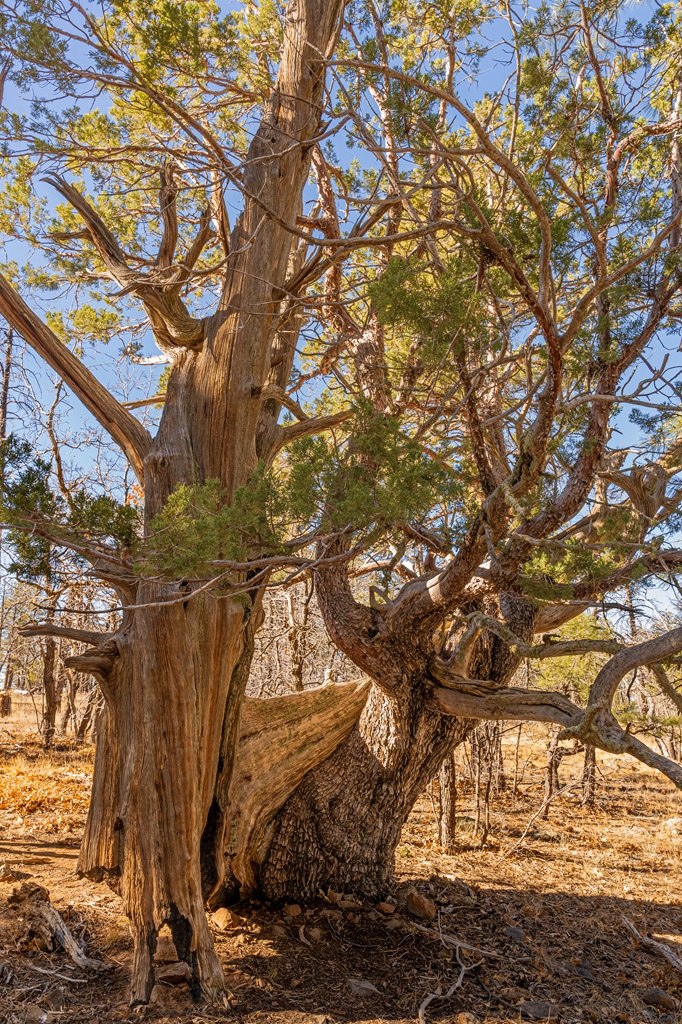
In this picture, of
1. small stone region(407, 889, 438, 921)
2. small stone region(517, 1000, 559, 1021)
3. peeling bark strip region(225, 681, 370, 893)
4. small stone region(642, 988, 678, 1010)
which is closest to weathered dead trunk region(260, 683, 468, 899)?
peeling bark strip region(225, 681, 370, 893)

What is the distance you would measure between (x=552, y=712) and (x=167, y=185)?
13.6 feet

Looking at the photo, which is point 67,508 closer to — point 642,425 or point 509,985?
point 642,425

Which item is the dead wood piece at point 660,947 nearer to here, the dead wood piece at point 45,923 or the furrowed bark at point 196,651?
the furrowed bark at point 196,651

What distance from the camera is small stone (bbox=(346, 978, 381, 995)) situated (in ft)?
13.4

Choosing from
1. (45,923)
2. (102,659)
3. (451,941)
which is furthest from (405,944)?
(102,659)

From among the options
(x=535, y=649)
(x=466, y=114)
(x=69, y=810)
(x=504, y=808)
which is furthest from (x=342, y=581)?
(x=504, y=808)

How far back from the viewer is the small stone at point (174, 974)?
3.59 meters

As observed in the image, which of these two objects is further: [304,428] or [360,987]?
[304,428]

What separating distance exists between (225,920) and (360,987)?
1031 mm

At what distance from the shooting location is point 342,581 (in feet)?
17.1

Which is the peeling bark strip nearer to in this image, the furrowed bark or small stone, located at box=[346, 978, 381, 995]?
the furrowed bark

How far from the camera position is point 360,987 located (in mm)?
4109

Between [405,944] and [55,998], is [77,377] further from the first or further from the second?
[405,944]

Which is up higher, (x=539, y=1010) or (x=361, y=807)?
(x=361, y=807)
